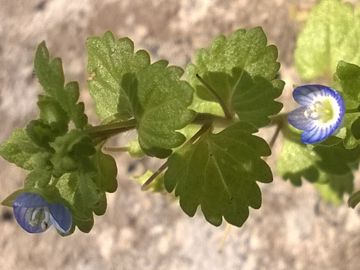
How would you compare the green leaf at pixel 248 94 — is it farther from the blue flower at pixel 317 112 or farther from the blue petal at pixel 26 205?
the blue petal at pixel 26 205

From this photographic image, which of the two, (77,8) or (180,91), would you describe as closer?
(180,91)

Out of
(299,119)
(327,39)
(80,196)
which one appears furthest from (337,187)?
(80,196)

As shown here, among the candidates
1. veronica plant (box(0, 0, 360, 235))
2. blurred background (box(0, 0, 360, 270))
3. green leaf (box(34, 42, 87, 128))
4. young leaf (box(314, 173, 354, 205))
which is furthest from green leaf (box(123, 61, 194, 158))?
blurred background (box(0, 0, 360, 270))

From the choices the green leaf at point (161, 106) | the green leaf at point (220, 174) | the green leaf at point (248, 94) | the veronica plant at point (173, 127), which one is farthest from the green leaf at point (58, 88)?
the green leaf at point (248, 94)

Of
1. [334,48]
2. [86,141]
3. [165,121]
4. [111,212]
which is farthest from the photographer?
[111,212]

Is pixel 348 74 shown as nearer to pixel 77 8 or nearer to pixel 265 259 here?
pixel 265 259

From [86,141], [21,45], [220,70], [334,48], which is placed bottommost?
[21,45]

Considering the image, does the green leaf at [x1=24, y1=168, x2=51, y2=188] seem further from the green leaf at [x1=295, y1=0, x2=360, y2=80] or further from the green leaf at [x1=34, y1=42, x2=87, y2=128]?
the green leaf at [x1=295, y1=0, x2=360, y2=80]

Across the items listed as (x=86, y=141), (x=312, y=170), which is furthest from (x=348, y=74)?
(x=312, y=170)
